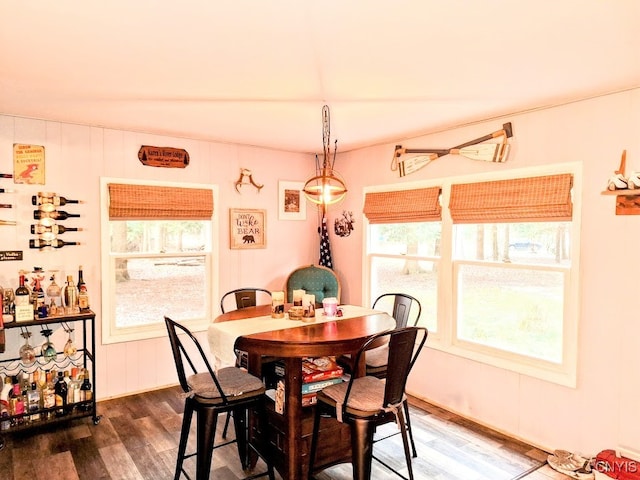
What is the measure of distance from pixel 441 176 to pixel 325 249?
5.40 feet

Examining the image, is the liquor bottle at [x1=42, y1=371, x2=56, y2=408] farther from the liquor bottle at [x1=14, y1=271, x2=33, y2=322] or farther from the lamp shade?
the lamp shade

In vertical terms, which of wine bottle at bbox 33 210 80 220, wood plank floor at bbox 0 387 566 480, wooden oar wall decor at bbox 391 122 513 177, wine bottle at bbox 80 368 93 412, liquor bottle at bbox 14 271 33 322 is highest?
wooden oar wall decor at bbox 391 122 513 177

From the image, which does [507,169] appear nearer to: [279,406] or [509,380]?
[509,380]

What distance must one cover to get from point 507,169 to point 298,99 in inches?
63.3

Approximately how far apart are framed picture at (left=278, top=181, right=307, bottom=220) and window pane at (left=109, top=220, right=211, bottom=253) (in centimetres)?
85

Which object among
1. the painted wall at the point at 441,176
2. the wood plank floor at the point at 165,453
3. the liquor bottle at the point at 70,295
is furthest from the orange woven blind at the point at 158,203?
the wood plank floor at the point at 165,453

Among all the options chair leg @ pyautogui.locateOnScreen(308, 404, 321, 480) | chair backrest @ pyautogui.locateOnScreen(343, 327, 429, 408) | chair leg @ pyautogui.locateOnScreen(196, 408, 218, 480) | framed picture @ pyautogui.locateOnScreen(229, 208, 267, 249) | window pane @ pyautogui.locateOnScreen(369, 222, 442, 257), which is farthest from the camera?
framed picture @ pyautogui.locateOnScreen(229, 208, 267, 249)

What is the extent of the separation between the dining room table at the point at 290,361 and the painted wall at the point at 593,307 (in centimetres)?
122

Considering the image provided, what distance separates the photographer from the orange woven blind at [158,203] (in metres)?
3.75

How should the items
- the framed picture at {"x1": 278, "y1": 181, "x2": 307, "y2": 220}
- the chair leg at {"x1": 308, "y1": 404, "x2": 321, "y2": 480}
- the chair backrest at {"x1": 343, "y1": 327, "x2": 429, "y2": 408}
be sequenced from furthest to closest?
the framed picture at {"x1": 278, "y1": 181, "x2": 307, "y2": 220} → the chair leg at {"x1": 308, "y1": 404, "x2": 321, "y2": 480} → the chair backrest at {"x1": 343, "y1": 327, "x2": 429, "y2": 408}

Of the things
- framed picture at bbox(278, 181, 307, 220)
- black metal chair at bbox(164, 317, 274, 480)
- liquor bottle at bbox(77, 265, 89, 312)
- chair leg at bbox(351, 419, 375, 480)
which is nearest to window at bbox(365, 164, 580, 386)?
framed picture at bbox(278, 181, 307, 220)

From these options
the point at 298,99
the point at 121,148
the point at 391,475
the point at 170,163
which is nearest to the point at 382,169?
the point at 298,99

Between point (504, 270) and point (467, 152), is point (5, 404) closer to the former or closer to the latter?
point (504, 270)

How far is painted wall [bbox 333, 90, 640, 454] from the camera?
102 inches
